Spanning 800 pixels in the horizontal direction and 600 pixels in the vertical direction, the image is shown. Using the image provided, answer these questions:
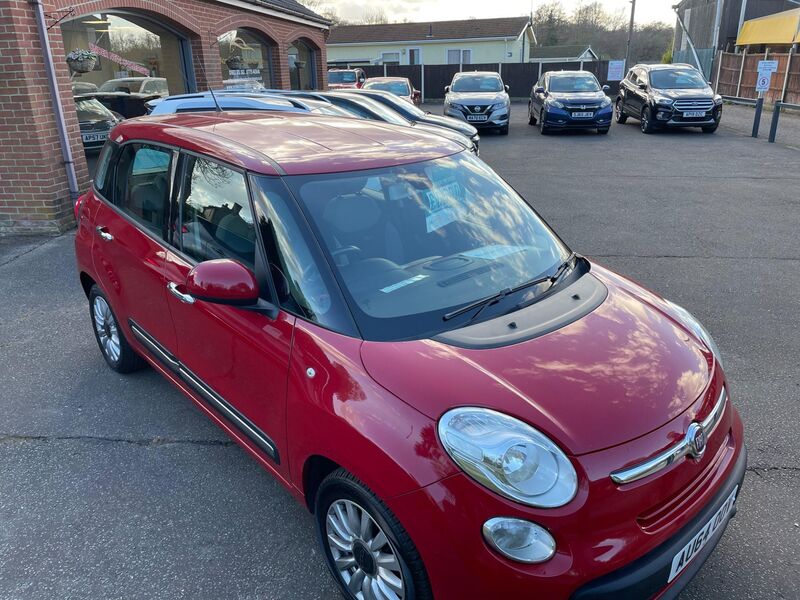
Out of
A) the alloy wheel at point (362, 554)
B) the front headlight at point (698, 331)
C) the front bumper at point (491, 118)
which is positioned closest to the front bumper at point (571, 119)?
the front bumper at point (491, 118)

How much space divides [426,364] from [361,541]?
26.9 inches

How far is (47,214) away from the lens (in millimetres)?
7879

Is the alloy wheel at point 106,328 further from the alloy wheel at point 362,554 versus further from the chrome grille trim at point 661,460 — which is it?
the chrome grille trim at point 661,460

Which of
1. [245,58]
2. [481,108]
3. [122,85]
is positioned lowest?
[481,108]

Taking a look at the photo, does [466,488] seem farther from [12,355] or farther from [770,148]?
[770,148]

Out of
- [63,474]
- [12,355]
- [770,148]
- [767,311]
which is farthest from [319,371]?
[770,148]

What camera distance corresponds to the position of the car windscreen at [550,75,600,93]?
1800 centimetres

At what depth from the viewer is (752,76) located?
2638 centimetres

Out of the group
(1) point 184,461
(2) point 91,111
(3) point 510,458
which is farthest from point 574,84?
(3) point 510,458

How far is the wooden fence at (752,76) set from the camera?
22938 millimetres

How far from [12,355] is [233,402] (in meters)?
2.86

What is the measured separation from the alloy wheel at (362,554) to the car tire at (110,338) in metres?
2.36

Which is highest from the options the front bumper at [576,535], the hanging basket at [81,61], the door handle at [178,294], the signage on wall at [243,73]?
the hanging basket at [81,61]

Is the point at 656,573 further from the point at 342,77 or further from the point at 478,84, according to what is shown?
the point at 342,77
